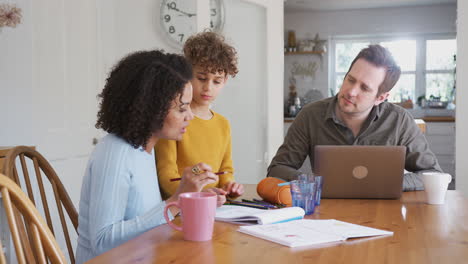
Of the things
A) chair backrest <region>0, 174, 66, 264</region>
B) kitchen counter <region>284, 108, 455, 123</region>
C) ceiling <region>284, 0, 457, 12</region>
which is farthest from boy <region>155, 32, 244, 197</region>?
ceiling <region>284, 0, 457, 12</region>

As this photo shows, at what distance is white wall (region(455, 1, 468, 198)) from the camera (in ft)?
13.0

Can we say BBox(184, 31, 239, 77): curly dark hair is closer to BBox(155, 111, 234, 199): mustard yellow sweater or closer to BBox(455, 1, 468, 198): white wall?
BBox(155, 111, 234, 199): mustard yellow sweater

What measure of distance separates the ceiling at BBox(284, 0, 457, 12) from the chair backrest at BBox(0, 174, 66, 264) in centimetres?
609

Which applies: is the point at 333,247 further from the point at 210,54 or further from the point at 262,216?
the point at 210,54

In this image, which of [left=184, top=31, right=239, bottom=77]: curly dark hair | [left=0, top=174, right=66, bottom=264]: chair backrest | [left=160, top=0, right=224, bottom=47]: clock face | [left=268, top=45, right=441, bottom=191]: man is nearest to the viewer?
[left=0, top=174, right=66, bottom=264]: chair backrest

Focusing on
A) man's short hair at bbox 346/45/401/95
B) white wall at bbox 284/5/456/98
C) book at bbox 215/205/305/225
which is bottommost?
book at bbox 215/205/305/225

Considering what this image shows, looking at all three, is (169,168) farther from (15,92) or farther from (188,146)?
(15,92)

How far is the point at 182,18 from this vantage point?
365 centimetres

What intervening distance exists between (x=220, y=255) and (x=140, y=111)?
1.59 feet

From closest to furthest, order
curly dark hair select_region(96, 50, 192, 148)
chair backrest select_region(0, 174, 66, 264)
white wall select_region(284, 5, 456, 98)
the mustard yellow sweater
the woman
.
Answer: chair backrest select_region(0, 174, 66, 264) → the woman → curly dark hair select_region(96, 50, 192, 148) → the mustard yellow sweater → white wall select_region(284, 5, 456, 98)

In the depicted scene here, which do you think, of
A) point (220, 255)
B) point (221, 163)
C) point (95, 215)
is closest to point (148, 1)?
point (221, 163)

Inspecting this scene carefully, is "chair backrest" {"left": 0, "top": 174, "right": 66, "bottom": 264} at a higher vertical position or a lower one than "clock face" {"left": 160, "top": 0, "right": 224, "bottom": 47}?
lower

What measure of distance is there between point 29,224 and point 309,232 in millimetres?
588

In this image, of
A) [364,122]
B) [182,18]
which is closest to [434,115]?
[182,18]
